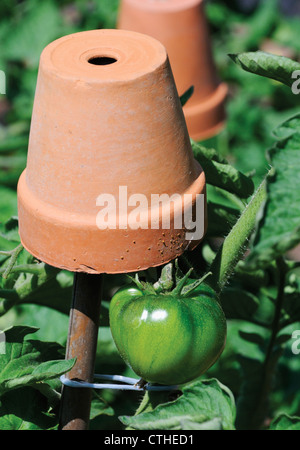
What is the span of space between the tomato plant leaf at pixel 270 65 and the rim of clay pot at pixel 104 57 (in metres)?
0.11

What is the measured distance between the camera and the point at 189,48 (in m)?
1.82

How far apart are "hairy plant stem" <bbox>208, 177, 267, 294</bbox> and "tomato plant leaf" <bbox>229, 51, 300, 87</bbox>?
145mm

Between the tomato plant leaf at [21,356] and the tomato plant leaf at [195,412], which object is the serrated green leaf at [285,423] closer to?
the tomato plant leaf at [195,412]

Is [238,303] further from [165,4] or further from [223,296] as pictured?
[165,4]

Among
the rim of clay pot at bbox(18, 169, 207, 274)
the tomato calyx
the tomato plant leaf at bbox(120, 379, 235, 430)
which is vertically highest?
the rim of clay pot at bbox(18, 169, 207, 274)

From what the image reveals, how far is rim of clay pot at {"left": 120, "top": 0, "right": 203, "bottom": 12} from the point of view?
1882 mm

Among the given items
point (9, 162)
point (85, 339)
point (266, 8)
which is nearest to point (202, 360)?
point (85, 339)

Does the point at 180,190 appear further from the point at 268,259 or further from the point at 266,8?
the point at 266,8

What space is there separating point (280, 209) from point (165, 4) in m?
1.32

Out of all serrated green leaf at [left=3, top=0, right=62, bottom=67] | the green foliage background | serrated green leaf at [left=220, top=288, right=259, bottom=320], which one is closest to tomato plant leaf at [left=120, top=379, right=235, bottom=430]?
the green foliage background

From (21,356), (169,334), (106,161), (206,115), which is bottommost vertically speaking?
(206,115)

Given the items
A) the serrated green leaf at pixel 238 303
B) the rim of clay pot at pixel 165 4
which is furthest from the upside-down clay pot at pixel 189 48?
the serrated green leaf at pixel 238 303

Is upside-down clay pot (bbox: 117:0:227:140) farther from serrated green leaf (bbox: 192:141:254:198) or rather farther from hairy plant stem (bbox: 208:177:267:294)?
hairy plant stem (bbox: 208:177:267:294)

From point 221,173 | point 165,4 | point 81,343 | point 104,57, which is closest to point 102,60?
point 104,57
